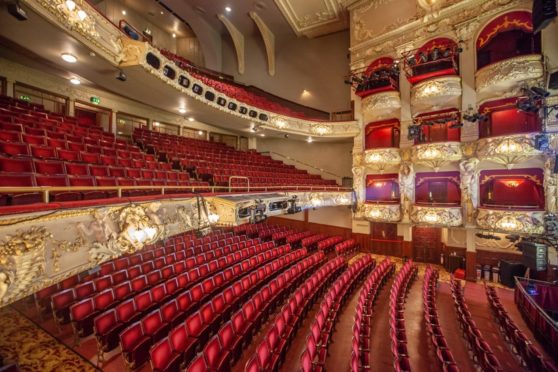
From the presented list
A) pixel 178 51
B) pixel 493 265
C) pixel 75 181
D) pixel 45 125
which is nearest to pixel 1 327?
pixel 75 181

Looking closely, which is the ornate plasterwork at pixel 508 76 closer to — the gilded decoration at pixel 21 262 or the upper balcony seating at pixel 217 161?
the upper balcony seating at pixel 217 161

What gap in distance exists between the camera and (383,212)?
5.12 metres

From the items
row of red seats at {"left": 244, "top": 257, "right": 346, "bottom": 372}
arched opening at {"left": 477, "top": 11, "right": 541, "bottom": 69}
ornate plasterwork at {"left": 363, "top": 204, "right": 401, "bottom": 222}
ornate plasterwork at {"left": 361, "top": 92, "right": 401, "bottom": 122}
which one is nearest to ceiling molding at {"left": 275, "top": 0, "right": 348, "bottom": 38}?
ornate plasterwork at {"left": 361, "top": 92, "right": 401, "bottom": 122}

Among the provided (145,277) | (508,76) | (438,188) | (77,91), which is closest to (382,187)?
(438,188)

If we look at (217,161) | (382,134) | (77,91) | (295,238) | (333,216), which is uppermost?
(77,91)

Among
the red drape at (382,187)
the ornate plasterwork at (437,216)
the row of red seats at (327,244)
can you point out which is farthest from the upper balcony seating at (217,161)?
the ornate plasterwork at (437,216)

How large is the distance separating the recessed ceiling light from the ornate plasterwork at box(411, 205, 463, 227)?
550cm

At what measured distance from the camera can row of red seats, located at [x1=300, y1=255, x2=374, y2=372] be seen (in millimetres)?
1726

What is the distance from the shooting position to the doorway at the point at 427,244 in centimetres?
511

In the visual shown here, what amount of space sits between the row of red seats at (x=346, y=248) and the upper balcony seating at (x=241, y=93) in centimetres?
308

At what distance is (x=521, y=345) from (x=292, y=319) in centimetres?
201

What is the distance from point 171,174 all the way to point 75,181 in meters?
1.24

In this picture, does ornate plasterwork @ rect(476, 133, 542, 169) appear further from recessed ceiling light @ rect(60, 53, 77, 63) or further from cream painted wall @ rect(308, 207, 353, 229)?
recessed ceiling light @ rect(60, 53, 77, 63)

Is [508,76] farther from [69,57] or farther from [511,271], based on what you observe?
[69,57]
